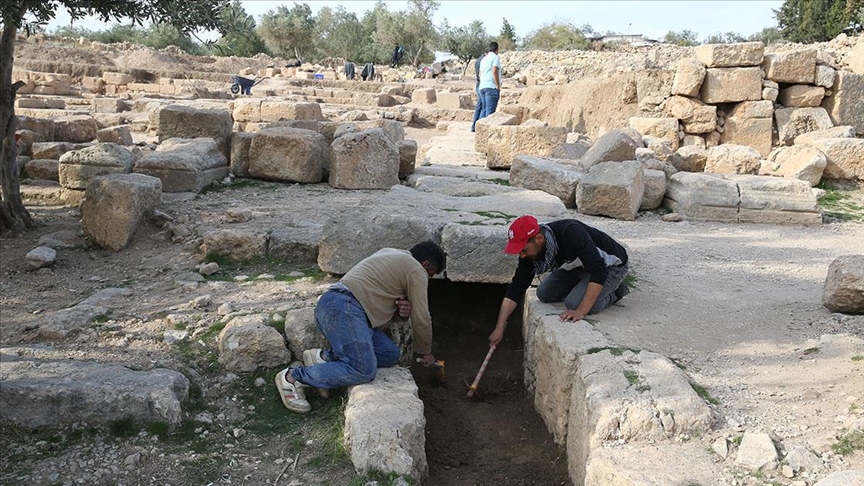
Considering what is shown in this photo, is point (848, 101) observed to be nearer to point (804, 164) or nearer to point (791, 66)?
point (791, 66)

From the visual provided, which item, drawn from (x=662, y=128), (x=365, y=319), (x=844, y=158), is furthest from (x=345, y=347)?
(x=662, y=128)

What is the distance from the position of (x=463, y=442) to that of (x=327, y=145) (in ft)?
18.1

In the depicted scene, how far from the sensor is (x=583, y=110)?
13.7 metres

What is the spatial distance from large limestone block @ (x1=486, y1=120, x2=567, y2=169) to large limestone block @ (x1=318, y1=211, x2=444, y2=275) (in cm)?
444

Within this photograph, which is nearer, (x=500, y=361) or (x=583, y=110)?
(x=500, y=361)

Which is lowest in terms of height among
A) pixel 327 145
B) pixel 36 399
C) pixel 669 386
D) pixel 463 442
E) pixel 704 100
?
pixel 463 442

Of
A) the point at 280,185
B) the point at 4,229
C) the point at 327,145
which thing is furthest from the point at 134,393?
the point at 327,145

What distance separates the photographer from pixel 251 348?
16.2ft

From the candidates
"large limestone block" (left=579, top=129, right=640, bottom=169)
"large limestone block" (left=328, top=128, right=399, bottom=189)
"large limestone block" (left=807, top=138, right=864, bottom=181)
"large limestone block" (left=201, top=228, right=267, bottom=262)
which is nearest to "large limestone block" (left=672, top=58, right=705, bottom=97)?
"large limestone block" (left=807, top=138, right=864, bottom=181)

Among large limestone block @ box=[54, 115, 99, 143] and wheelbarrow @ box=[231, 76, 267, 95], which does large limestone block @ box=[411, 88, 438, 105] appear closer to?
wheelbarrow @ box=[231, 76, 267, 95]

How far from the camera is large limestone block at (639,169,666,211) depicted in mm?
8523

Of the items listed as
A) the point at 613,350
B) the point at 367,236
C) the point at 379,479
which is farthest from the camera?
the point at 367,236

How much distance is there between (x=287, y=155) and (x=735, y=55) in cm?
736

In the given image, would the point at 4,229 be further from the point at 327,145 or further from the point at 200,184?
the point at 327,145
